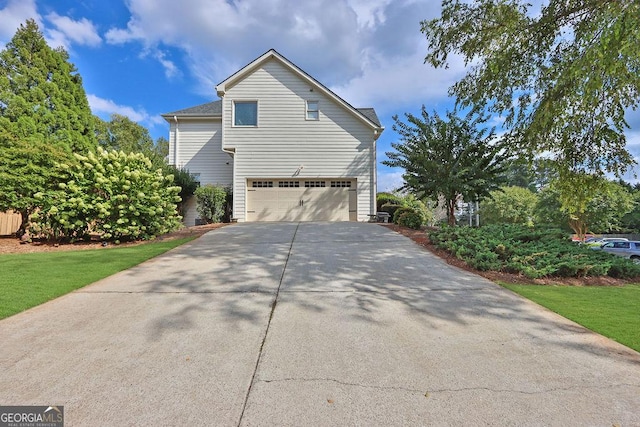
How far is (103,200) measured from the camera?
30.0ft

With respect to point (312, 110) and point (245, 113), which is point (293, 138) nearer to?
point (312, 110)

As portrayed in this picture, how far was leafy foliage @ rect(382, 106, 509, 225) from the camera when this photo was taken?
10672 millimetres

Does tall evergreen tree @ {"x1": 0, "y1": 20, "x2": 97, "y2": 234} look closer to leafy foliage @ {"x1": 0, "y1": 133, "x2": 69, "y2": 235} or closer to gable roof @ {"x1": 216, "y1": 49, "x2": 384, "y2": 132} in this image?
Result: leafy foliage @ {"x1": 0, "y1": 133, "x2": 69, "y2": 235}

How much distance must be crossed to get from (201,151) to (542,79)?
15362mm

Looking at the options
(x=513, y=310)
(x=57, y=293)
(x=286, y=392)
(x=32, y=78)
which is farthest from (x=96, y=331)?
(x=32, y=78)

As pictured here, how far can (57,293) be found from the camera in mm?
4562

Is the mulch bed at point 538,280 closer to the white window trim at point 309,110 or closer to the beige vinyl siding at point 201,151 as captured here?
the white window trim at point 309,110

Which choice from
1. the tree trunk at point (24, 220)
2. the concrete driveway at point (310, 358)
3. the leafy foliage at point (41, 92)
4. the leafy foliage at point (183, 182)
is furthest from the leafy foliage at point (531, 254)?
the leafy foliage at point (41, 92)

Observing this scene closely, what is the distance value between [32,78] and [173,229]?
11.2 m

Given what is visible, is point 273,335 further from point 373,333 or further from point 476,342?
point 476,342

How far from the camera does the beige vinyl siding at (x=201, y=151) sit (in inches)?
666

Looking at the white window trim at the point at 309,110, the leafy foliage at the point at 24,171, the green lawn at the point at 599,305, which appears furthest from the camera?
the white window trim at the point at 309,110

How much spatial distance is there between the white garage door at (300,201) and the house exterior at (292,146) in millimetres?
49

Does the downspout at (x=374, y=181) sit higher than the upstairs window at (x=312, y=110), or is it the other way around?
the upstairs window at (x=312, y=110)
